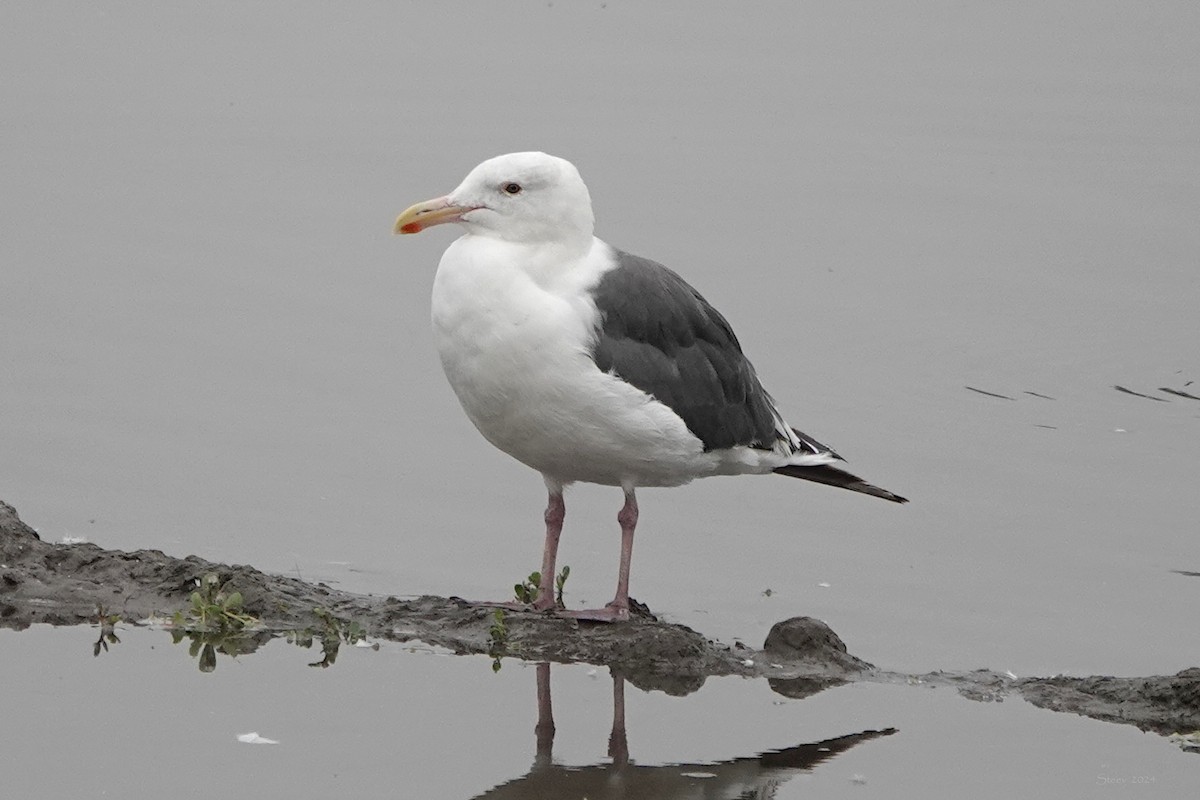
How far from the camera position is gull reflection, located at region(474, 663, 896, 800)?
248 inches

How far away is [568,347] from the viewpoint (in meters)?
7.28

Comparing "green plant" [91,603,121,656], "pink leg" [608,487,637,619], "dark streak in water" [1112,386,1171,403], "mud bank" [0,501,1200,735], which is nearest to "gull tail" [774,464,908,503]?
"pink leg" [608,487,637,619]

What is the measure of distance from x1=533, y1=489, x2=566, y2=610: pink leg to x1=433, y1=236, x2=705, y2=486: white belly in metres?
0.40

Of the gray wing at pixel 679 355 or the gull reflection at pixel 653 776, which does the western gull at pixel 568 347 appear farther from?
the gull reflection at pixel 653 776

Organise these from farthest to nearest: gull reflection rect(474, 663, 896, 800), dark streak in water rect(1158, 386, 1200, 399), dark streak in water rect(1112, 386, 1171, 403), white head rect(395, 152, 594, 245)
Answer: dark streak in water rect(1158, 386, 1200, 399), dark streak in water rect(1112, 386, 1171, 403), white head rect(395, 152, 594, 245), gull reflection rect(474, 663, 896, 800)

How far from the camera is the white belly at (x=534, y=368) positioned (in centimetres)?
725

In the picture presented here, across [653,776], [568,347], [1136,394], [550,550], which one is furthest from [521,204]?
[1136,394]

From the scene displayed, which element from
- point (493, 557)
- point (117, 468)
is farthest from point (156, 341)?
point (493, 557)

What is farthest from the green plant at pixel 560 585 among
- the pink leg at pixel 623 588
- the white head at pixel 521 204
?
the white head at pixel 521 204

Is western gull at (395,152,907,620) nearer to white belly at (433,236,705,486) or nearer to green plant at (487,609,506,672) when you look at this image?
white belly at (433,236,705,486)

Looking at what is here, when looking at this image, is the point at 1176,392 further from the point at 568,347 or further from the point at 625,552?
the point at 568,347

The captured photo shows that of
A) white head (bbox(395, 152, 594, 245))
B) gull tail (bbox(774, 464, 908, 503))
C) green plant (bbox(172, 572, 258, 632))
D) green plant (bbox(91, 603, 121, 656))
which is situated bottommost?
green plant (bbox(91, 603, 121, 656))

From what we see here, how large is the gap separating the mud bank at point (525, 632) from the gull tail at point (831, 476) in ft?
3.36

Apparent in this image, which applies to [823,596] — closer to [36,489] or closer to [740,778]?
[740,778]
